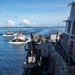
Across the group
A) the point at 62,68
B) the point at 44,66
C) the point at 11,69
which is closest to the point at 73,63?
the point at 62,68

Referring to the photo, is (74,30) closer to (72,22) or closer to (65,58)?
(72,22)

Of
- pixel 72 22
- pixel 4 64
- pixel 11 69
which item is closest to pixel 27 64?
pixel 72 22

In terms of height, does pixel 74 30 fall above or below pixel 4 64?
above

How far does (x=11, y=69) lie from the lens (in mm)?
46938

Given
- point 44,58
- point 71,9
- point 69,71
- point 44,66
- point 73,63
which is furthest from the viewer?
point 44,58

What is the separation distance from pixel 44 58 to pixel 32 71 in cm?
381

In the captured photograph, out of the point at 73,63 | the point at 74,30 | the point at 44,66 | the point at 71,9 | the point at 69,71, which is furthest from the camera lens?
the point at 44,66

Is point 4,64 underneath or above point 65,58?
underneath

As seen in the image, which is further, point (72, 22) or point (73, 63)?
point (72, 22)

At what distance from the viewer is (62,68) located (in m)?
18.0

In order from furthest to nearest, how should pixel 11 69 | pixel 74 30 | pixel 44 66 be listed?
1. pixel 11 69
2. pixel 44 66
3. pixel 74 30

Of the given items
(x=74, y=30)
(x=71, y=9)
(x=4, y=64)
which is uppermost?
(x=71, y=9)

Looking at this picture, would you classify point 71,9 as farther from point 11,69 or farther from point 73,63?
point 11,69

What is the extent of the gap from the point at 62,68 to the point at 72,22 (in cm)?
676
